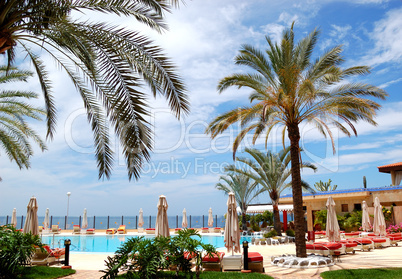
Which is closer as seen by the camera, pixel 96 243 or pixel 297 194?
pixel 297 194

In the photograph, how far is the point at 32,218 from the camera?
48.5ft

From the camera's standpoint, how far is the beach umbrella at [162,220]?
1294cm

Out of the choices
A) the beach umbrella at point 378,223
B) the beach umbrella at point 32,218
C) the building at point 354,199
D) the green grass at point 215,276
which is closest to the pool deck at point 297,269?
the green grass at point 215,276

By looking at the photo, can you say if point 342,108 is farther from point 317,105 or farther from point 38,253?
point 38,253

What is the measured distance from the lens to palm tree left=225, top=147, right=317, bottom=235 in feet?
84.1

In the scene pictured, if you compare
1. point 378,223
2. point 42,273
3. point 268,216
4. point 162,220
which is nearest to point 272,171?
point 378,223

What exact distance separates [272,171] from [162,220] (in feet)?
46.6

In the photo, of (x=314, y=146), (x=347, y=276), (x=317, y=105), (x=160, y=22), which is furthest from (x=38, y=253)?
(x=314, y=146)

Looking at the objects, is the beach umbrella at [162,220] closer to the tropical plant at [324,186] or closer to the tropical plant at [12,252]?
the tropical plant at [12,252]

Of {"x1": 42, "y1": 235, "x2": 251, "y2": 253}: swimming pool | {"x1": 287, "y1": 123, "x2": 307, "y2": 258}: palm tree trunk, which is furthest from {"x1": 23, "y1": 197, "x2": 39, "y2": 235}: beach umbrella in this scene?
{"x1": 287, "y1": 123, "x2": 307, "y2": 258}: palm tree trunk

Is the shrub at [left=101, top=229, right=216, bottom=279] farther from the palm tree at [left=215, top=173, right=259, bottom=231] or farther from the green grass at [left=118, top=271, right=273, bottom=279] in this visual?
the palm tree at [left=215, top=173, right=259, bottom=231]

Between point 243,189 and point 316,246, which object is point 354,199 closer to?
point 243,189

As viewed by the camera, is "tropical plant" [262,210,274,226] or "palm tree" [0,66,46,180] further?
"tropical plant" [262,210,274,226]

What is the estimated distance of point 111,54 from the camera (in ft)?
26.0
